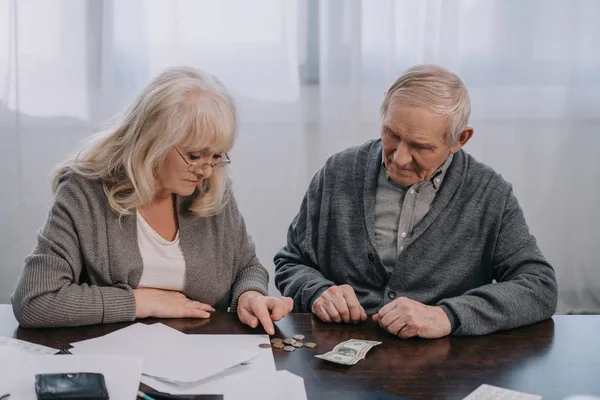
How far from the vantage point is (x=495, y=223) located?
2070mm

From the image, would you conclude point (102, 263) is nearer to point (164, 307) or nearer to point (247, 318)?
point (164, 307)

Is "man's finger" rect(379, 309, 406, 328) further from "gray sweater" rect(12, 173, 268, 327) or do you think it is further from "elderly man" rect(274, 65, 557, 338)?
"gray sweater" rect(12, 173, 268, 327)

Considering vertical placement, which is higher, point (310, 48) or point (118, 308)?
point (310, 48)

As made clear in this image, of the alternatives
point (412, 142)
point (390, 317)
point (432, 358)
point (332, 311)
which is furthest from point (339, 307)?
point (412, 142)

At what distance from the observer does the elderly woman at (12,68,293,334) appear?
68.8 inches

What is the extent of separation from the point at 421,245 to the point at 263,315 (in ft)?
1.81

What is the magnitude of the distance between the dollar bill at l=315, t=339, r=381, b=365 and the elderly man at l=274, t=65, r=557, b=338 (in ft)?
0.51

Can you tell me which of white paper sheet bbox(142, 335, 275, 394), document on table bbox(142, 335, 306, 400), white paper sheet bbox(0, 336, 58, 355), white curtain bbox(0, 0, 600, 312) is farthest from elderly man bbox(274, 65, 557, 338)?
white curtain bbox(0, 0, 600, 312)

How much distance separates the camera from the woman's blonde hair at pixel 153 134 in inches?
72.0

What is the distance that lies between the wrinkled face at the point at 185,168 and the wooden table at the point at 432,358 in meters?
0.33

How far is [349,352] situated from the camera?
1554mm

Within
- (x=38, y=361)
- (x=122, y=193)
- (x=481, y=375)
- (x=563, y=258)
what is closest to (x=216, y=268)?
(x=122, y=193)

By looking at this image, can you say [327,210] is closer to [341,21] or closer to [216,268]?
[216,268]

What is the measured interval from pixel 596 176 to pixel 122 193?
249 centimetres
